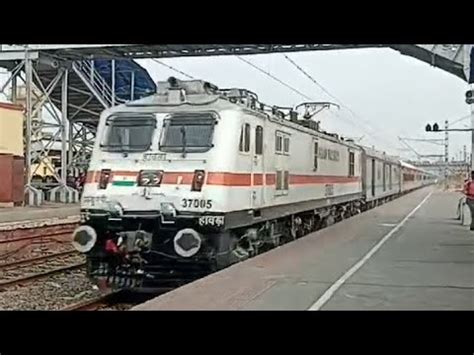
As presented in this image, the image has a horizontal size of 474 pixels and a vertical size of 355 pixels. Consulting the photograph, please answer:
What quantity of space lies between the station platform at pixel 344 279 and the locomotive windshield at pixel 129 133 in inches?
105

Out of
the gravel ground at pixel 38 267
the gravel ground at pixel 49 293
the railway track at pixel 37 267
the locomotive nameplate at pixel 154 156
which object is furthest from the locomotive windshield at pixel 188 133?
the gravel ground at pixel 38 267

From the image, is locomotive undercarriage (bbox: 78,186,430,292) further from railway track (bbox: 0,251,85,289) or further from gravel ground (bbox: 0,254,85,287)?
gravel ground (bbox: 0,254,85,287)

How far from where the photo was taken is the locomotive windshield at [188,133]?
41.1 feet

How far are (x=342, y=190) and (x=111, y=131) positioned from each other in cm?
1278

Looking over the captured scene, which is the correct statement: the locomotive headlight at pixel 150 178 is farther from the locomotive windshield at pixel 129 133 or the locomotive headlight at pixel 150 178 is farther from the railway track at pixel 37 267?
the railway track at pixel 37 267

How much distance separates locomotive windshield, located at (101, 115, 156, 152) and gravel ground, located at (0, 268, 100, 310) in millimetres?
2642

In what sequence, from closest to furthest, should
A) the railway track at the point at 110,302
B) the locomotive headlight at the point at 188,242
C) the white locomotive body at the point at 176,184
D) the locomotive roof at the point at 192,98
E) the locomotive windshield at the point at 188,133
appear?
the railway track at the point at 110,302
the locomotive headlight at the point at 188,242
the white locomotive body at the point at 176,184
the locomotive windshield at the point at 188,133
the locomotive roof at the point at 192,98

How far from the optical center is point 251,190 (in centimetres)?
1330

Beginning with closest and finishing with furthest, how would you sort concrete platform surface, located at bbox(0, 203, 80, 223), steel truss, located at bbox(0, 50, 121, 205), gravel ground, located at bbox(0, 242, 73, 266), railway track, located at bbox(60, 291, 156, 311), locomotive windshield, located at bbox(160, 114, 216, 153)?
railway track, located at bbox(60, 291, 156, 311)
locomotive windshield, located at bbox(160, 114, 216, 153)
gravel ground, located at bbox(0, 242, 73, 266)
concrete platform surface, located at bbox(0, 203, 80, 223)
steel truss, located at bbox(0, 50, 121, 205)

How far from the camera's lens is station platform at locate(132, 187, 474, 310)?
31.2 feet

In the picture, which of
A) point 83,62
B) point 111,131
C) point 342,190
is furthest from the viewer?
point 83,62

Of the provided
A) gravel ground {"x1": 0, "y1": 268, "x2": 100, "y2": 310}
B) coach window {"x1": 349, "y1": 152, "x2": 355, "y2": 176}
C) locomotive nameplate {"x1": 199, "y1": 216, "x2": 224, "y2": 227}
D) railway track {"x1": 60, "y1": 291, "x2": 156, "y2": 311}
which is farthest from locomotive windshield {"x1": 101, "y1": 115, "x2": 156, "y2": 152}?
coach window {"x1": 349, "y1": 152, "x2": 355, "y2": 176}
